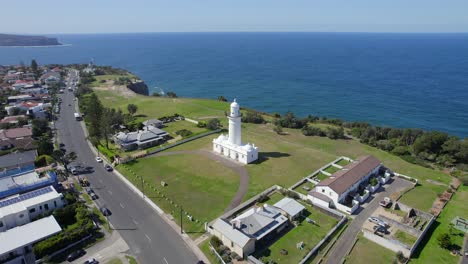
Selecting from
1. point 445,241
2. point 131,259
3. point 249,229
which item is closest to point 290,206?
point 249,229

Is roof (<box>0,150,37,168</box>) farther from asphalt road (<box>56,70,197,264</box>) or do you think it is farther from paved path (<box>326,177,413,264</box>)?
paved path (<box>326,177,413,264</box>)

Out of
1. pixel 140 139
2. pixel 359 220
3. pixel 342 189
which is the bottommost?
pixel 359 220

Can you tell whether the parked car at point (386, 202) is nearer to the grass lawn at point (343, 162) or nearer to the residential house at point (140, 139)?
the grass lawn at point (343, 162)

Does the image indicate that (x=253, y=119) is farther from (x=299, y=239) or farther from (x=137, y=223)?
(x=137, y=223)

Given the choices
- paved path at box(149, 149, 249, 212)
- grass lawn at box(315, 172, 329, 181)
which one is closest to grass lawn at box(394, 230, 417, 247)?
grass lawn at box(315, 172, 329, 181)

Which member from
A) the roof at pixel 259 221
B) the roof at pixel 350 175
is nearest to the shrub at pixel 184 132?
the roof at pixel 259 221
